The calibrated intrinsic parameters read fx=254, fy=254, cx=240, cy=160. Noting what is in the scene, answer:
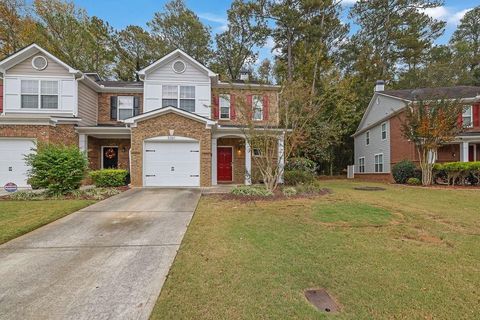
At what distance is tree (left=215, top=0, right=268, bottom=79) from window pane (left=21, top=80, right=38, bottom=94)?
16.2 m

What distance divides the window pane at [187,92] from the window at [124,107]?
11.3 feet

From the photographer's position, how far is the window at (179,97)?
48.5ft

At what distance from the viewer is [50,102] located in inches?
539

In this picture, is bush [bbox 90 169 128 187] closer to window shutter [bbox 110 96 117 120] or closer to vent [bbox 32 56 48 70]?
window shutter [bbox 110 96 117 120]

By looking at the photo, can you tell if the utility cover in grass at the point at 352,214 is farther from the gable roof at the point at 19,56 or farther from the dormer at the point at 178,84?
the gable roof at the point at 19,56

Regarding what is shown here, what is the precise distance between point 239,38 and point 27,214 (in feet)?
81.9

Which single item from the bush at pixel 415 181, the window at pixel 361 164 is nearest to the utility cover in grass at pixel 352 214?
the bush at pixel 415 181

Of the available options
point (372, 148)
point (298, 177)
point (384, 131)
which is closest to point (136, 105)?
point (298, 177)

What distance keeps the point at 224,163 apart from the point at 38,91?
10.8m

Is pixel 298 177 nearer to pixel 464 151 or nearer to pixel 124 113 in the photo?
pixel 124 113

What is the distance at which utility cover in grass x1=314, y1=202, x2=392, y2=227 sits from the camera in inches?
228

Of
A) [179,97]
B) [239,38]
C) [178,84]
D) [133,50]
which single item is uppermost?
[239,38]

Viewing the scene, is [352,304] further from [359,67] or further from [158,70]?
[359,67]

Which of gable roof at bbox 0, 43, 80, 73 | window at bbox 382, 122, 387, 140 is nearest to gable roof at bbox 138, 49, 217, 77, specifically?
gable roof at bbox 0, 43, 80, 73
